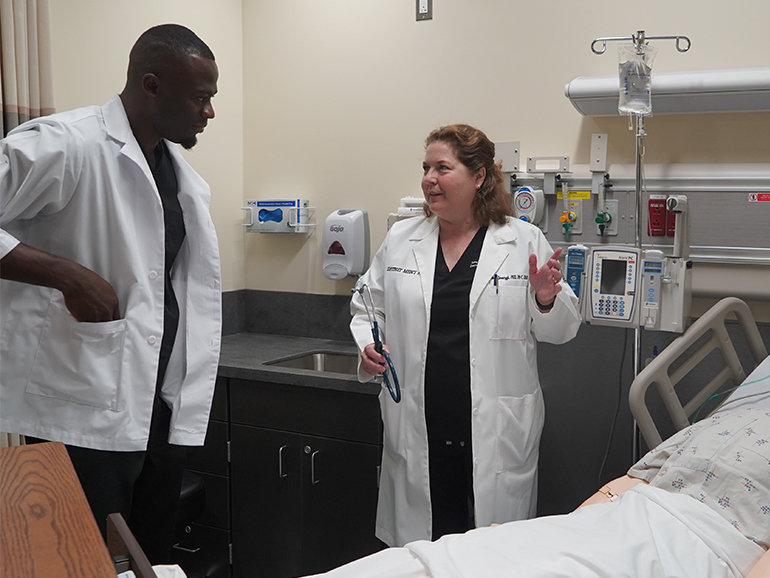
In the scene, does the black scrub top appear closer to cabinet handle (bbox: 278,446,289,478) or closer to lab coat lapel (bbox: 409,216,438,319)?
lab coat lapel (bbox: 409,216,438,319)

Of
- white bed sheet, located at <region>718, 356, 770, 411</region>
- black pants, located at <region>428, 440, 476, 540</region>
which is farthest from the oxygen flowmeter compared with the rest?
black pants, located at <region>428, 440, 476, 540</region>

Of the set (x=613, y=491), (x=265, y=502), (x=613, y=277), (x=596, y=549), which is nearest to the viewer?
(x=596, y=549)

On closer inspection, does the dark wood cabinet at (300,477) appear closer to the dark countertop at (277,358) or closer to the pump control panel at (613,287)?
the dark countertop at (277,358)

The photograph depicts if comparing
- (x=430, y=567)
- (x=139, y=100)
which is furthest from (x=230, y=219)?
(x=430, y=567)

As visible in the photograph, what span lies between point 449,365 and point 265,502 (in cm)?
103

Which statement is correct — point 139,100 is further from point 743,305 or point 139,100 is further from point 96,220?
point 743,305

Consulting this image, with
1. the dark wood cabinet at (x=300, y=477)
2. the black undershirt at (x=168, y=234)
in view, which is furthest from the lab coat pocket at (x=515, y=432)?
the black undershirt at (x=168, y=234)

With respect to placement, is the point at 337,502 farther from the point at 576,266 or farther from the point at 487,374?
the point at 576,266

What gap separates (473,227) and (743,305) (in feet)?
3.06

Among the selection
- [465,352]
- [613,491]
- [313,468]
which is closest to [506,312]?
[465,352]

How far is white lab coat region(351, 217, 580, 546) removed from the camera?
2.04 m

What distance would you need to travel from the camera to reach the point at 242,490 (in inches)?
105

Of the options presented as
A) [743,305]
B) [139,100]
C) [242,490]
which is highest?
[139,100]

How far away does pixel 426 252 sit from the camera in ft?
7.18
